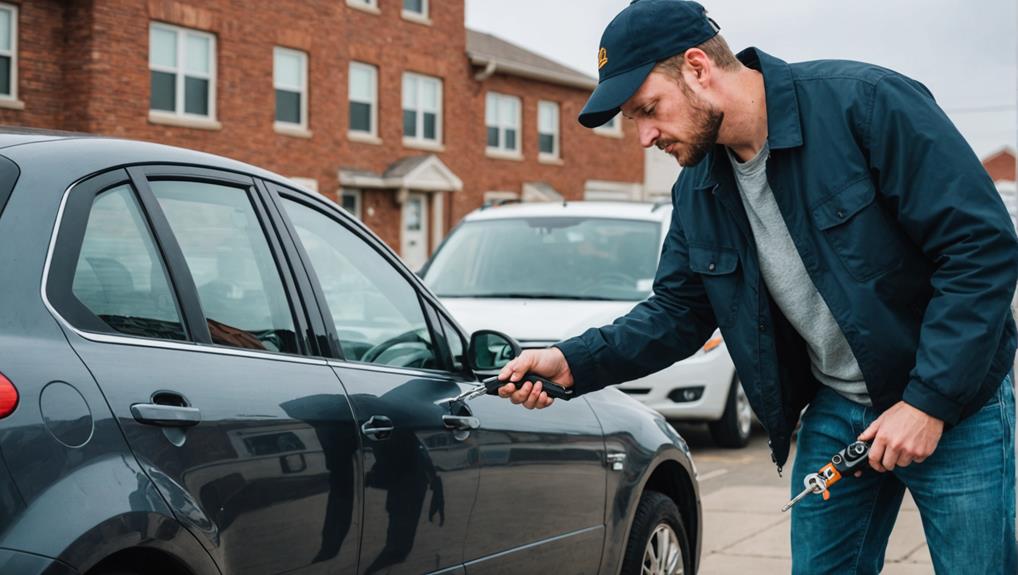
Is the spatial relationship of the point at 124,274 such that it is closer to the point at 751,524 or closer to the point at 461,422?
the point at 461,422

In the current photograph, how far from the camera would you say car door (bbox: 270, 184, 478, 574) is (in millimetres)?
3311

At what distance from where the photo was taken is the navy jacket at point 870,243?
2.86 metres

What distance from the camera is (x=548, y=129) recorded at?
36156mm

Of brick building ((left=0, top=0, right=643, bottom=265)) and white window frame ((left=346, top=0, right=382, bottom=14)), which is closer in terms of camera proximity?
brick building ((left=0, top=0, right=643, bottom=265))

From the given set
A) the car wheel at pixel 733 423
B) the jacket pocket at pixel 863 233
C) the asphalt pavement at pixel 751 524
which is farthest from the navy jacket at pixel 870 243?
the car wheel at pixel 733 423

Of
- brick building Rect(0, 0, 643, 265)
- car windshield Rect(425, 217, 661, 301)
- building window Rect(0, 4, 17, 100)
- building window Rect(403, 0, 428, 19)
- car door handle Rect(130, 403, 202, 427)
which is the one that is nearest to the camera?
car door handle Rect(130, 403, 202, 427)

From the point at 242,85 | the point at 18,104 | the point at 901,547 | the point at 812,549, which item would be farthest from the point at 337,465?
the point at 242,85

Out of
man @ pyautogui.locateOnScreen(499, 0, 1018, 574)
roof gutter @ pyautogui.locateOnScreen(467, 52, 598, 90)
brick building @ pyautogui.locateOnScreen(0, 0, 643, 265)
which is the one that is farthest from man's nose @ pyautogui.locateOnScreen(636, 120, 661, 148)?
roof gutter @ pyautogui.locateOnScreen(467, 52, 598, 90)

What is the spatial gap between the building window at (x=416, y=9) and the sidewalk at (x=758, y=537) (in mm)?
23778

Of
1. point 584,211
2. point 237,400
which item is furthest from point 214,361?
point 584,211

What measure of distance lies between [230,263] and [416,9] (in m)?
28.7

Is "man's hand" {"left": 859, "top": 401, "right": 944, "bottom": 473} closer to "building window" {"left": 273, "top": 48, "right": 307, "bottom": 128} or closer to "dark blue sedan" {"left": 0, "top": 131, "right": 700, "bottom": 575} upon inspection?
"dark blue sedan" {"left": 0, "top": 131, "right": 700, "bottom": 575}

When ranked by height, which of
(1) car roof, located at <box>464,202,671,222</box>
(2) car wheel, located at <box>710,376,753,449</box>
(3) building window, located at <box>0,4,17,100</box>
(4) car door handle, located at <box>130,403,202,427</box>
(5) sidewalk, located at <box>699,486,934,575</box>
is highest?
(3) building window, located at <box>0,4,17,100</box>

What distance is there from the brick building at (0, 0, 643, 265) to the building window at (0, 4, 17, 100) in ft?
0.06
